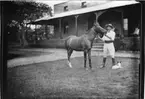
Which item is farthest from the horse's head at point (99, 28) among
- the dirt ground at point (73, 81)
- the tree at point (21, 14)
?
the tree at point (21, 14)

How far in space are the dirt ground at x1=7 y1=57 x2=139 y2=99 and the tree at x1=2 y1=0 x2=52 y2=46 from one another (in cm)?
76

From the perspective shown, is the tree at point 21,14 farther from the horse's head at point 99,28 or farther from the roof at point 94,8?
the horse's head at point 99,28

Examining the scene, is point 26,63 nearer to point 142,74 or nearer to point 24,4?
point 24,4

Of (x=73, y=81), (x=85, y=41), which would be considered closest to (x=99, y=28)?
(x=85, y=41)

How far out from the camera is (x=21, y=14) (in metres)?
4.30

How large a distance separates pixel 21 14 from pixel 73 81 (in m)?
1.90

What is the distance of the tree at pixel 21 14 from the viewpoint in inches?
166

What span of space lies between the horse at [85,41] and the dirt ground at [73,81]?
20cm

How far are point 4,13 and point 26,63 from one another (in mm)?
1205

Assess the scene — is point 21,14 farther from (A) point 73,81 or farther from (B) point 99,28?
(A) point 73,81

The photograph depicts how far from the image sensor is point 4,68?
4.27 m

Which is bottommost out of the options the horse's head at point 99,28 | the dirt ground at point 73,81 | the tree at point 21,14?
the dirt ground at point 73,81

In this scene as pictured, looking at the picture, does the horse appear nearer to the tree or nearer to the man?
the man

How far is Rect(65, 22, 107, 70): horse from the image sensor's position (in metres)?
4.32
